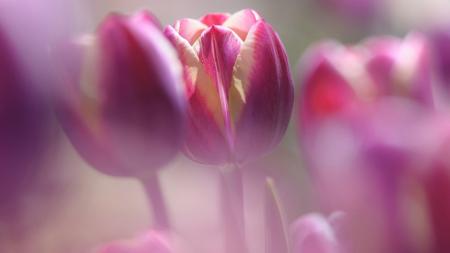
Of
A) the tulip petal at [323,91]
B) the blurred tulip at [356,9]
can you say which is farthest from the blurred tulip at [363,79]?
the blurred tulip at [356,9]

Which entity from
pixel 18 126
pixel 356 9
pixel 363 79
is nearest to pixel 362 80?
pixel 363 79

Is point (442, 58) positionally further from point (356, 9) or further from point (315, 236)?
point (356, 9)

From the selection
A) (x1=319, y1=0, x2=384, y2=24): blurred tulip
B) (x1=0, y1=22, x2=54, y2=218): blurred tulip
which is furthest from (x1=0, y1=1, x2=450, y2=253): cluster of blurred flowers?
(x1=319, y1=0, x2=384, y2=24): blurred tulip

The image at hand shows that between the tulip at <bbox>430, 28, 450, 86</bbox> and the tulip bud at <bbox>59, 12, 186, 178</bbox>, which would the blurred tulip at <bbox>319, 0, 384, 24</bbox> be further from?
the tulip bud at <bbox>59, 12, 186, 178</bbox>

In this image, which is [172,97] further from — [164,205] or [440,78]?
[440,78]

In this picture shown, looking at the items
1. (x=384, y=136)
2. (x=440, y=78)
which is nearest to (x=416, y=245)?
(x=384, y=136)

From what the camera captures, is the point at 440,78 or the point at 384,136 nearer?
the point at 384,136
